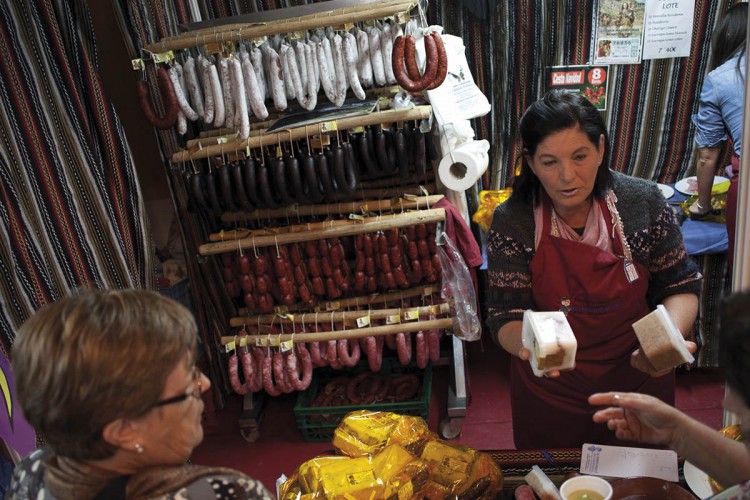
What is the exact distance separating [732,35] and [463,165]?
1845 millimetres

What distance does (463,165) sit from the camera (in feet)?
11.6

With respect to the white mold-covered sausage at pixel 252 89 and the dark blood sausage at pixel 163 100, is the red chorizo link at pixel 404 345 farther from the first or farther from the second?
the dark blood sausage at pixel 163 100

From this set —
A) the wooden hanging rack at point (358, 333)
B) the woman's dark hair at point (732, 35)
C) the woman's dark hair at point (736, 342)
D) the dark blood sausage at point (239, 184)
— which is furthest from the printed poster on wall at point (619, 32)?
the woman's dark hair at point (736, 342)

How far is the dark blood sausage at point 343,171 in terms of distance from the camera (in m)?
3.32

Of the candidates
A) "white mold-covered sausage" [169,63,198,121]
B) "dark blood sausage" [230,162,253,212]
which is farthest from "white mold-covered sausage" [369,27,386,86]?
"white mold-covered sausage" [169,63,198,121]

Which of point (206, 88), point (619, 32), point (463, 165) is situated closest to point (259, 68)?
point (206, 88)

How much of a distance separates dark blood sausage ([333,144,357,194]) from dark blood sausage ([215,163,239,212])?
624 millimetres

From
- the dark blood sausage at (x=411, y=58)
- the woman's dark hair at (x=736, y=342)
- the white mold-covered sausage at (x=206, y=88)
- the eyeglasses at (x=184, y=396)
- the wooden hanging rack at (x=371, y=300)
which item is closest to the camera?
the woman's dark hair at (x=736, y=342)

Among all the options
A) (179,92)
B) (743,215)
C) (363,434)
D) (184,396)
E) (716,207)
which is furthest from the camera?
(716,207)

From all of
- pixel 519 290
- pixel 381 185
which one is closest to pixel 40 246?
pixel 381 185

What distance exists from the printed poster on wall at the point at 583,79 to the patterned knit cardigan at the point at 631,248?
2.34m

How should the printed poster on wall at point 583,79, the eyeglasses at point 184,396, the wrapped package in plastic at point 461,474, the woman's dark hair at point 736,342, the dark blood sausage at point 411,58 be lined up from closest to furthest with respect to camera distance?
the woman's dark hair at point 736,342
the eyeglasses at point 184,396
the wrapped package in plastic at point 461,474
the dark blood sausage at point 411,58
the printed poster on wall at point 583,79

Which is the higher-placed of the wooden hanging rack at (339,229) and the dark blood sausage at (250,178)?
the dark blood sausage at (250,178)

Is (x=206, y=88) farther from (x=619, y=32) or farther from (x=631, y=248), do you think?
(x=619, y=32)
